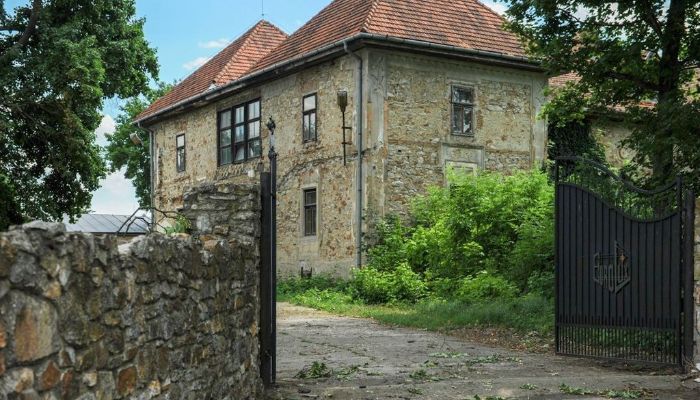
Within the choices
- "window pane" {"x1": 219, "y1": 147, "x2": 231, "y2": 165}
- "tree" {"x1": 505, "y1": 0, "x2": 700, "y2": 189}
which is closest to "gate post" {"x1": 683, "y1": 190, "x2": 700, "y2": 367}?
"tree" {"x1": 505, "y1": 0, "x2": 700, "y2": 189}

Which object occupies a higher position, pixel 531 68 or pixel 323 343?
pixel 531 68

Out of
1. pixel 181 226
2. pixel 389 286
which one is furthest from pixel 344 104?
pixel 181 226

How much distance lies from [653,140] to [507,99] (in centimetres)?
1054

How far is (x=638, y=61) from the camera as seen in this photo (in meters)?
12.8

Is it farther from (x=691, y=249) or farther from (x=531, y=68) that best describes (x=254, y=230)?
(x=531, y=68)

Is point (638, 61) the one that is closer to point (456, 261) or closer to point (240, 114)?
point (456, 261)

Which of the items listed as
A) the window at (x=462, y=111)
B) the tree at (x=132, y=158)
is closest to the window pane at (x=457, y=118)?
the window at (x=462, y=111)

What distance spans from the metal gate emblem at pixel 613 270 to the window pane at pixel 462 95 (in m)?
12.3

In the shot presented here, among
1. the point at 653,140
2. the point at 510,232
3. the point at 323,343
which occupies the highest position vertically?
the point at 653,140

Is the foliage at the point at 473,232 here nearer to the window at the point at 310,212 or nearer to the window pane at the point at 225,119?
the window at the point at 310,212

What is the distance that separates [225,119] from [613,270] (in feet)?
59.3

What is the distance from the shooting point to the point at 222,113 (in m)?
Answer: 26.3

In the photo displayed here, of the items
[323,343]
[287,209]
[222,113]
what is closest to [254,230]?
[323,343]

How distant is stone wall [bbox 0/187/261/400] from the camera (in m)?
3.11
